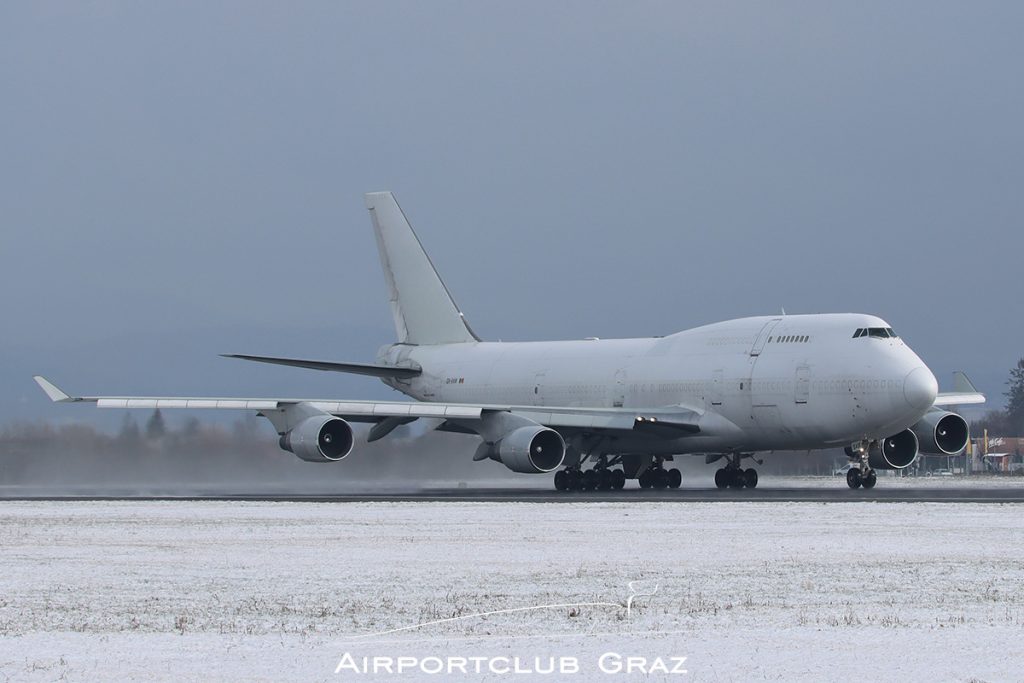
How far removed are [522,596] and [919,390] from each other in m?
25.2

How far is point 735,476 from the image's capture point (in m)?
43.9

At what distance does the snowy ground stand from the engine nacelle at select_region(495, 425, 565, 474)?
1343cm

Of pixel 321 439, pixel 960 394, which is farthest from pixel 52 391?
pixel 960 394

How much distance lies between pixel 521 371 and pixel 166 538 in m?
26.7

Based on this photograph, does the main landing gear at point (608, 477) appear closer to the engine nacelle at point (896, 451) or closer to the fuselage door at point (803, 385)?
the engine nacelle at point (896, 451)

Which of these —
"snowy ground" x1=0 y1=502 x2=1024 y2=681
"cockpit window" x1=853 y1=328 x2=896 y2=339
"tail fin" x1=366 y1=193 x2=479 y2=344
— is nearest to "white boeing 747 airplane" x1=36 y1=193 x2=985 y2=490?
"cockpit window" x1=853 y1=328 x2=896 y2=339

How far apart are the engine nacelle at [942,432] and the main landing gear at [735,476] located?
4536 millimetres

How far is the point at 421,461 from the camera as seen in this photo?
51344 mm

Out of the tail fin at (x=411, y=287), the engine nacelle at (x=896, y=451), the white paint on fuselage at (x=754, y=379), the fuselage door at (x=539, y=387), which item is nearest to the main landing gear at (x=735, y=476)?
the white paint on fuselage at (x=754, y=379)

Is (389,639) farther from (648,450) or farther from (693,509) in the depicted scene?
(648,450)

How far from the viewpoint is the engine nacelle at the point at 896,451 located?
4306 cm

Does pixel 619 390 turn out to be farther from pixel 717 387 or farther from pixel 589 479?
pixel 717 387

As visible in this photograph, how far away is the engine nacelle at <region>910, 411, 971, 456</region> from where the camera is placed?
42781 mm

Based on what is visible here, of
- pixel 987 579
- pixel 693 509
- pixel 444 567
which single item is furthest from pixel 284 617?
pixel 693 509
